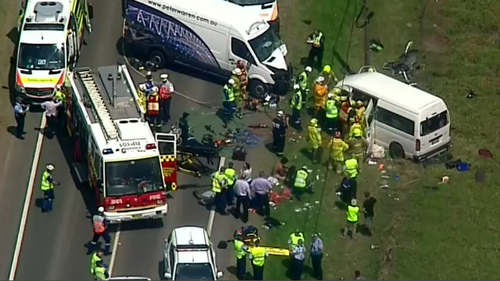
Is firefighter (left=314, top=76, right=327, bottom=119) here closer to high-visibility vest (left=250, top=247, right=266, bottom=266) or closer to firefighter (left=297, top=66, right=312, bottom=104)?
firefighter (left=297, top=66, right=312, bottom=104)

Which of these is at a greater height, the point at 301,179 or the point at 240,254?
the point at 301,179

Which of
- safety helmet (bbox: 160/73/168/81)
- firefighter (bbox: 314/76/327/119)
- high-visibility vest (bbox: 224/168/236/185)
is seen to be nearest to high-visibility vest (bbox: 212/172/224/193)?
high-visibility vest (bbox: 224/168/236/185)

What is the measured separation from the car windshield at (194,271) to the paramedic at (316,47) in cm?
1622

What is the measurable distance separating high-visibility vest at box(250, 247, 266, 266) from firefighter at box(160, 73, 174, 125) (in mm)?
10213

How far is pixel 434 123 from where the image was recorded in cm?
4488

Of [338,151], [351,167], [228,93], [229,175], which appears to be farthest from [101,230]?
[228,93]

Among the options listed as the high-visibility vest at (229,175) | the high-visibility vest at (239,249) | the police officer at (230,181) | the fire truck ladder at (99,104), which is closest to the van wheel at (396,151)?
the police officer at (230,181)

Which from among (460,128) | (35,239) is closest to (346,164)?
(460,128)

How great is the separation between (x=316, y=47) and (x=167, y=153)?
11.0 meters

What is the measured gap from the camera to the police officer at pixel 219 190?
41125 mm

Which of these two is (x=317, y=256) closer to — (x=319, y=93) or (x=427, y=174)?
(x=427, y=174)

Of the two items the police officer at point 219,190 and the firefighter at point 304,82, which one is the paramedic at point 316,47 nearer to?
the firefighter at point 304,82

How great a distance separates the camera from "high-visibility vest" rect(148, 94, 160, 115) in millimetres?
45531

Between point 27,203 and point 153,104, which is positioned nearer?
point 27,203
